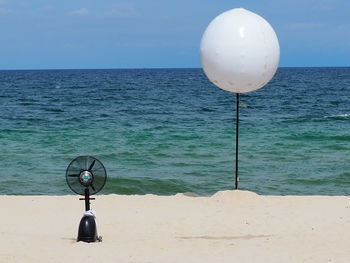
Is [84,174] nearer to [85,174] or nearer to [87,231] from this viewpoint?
[85,174]

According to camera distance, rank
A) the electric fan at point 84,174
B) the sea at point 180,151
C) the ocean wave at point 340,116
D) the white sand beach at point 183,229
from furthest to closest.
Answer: the ocean wave at point 340,116 → the sea at point 180,151 → the electric fan at point 84,174 → the white sand beach at point 183,229

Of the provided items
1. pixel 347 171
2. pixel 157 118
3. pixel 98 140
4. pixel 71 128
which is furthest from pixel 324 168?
pixel 157 118

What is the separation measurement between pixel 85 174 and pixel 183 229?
1.73 meters

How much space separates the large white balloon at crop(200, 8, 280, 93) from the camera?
10.1 metres

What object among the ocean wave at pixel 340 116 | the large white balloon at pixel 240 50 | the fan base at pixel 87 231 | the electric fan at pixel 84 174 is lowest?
the fan base at pixel 87 231

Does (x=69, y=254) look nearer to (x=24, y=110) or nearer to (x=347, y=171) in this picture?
(x=347, y=171)

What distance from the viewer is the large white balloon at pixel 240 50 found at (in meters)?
10.1

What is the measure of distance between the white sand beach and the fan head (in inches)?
29.4

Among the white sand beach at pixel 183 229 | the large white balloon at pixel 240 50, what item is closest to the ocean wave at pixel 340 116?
the white sand beach at pixel 183 229

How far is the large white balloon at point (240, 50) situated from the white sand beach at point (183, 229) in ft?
7.22

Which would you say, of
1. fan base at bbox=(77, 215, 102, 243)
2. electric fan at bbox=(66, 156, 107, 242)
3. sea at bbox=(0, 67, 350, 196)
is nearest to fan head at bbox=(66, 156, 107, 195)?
electric fan at bbox=(66, 156, 107, 242)

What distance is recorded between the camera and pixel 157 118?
103ft

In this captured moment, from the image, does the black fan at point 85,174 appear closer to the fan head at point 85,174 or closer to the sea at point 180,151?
the fan head at point 85,174

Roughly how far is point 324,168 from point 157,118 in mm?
15606
